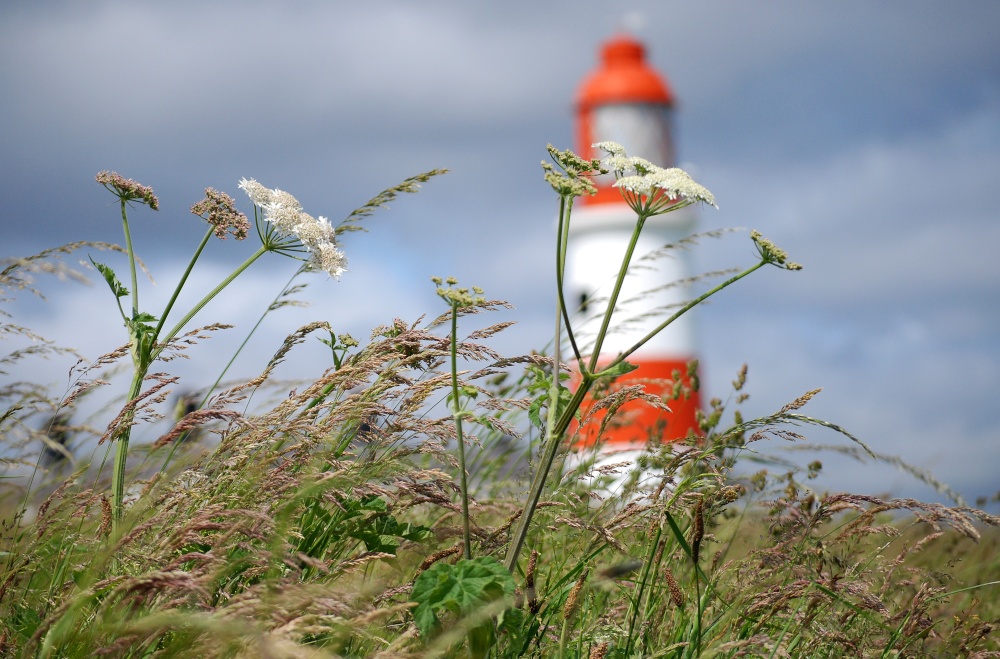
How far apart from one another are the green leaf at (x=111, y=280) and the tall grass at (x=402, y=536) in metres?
0.01

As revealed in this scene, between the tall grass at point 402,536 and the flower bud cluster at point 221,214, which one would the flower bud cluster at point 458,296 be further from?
the flower bud cluster at point 221,214

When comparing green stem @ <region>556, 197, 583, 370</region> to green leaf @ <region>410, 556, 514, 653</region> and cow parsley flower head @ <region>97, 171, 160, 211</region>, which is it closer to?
green leaf @ <region>410, 556, 514, 653</region>

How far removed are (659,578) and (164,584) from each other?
1.59 meters

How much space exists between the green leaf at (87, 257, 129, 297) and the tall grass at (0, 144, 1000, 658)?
0.03 ft

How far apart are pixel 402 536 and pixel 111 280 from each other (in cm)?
122

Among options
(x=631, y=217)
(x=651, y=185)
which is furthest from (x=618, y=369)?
(x=631, y=217)

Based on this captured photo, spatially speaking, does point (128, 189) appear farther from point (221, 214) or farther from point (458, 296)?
point (458, 296)

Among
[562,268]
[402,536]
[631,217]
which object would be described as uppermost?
[631,217]

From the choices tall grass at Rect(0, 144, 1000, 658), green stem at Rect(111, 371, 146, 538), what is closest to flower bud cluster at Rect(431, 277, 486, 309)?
tall grass at Rect(0, 144, 1000, 658)

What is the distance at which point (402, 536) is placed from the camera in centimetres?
228

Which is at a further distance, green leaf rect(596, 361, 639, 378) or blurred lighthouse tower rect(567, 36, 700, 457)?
blurred lighthouse tower rect(567, 36, 700, 457)

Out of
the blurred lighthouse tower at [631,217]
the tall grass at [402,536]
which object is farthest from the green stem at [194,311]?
the blurred lighthouse tower at [631,217]

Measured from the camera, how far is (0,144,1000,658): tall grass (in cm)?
179

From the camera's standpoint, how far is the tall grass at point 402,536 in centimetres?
179
